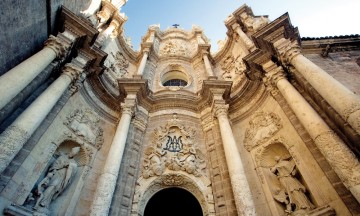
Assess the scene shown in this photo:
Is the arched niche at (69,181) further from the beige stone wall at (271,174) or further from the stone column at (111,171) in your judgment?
the beige stone wall at (271,174)

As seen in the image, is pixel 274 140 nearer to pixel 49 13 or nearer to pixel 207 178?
pixel 207 178

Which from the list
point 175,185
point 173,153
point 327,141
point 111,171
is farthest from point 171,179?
point 327,141

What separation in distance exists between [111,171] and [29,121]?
275 centimetres

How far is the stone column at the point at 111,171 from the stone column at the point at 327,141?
602 cm

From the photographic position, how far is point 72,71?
325 inches

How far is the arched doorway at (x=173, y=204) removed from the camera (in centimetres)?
881

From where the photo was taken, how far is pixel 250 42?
12180mm

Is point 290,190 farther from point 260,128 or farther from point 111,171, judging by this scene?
point 111,171

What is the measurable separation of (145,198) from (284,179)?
4736 mm

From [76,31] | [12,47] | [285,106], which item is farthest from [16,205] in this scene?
[285,106]

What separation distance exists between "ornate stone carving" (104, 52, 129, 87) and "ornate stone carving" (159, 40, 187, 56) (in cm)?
328

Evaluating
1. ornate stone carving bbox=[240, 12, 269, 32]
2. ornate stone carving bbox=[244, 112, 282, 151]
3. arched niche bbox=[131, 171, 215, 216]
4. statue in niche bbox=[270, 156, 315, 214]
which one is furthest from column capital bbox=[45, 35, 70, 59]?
ornate stone carving bbox=[240, 12, 269, 32]

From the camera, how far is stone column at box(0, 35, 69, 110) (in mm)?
5418

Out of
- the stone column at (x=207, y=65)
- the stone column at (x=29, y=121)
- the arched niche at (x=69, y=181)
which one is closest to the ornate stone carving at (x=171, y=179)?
the arched niche at (x=69, y=181)
